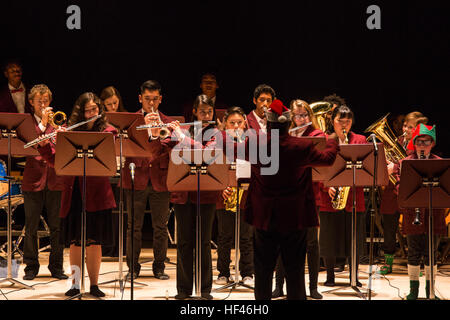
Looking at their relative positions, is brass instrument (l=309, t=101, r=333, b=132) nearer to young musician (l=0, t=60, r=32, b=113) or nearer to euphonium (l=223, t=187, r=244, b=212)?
euphonium (l=223, t=187, r=244, b=212)

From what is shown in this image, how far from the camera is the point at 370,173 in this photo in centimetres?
484

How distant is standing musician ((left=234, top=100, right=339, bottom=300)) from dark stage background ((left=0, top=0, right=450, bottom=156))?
4.47 meters

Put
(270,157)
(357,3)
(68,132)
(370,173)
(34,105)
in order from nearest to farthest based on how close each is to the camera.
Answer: (270,157) < (68,132) < (370,173) < (34,105) < (357,3)

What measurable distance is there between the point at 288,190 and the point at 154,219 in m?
2.45

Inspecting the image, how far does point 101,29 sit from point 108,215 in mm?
3946

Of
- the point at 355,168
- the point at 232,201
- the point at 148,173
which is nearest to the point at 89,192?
the point at 148,173

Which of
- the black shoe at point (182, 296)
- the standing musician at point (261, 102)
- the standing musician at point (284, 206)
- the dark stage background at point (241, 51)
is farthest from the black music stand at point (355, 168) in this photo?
the dark stage background at point (241, 51)

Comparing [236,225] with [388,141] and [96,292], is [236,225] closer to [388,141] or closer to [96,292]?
[96,292]

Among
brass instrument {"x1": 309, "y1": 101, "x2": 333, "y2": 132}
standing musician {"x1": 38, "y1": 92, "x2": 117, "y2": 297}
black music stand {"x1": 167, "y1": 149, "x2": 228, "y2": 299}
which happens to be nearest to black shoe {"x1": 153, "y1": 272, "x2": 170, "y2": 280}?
standing musician {"x1": 38, "y1": 92, "x2": 117, "y2": 297}

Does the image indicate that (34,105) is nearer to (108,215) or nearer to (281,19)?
(108,215)

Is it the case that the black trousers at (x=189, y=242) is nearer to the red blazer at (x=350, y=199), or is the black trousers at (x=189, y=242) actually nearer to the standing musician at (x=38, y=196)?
the red blazer at (x=350, y=199)

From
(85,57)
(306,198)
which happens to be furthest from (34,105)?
(306,198)

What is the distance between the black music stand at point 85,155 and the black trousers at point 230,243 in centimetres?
160

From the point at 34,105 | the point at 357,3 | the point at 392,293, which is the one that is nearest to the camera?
the point at 392,293
